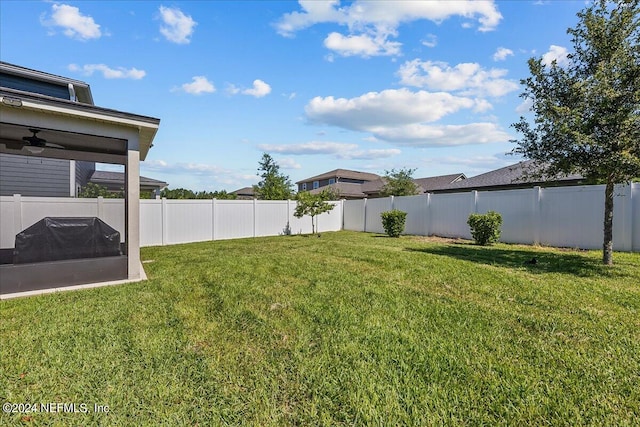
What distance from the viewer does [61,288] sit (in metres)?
5.11

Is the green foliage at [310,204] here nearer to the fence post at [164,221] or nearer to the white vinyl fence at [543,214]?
the white vinyl fence at [543,214]

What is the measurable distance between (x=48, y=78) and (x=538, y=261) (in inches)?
599

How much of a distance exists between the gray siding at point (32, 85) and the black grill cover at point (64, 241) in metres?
6.06

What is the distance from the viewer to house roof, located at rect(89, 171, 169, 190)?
1549 cm

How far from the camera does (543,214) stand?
9578mm

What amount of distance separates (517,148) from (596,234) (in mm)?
4217

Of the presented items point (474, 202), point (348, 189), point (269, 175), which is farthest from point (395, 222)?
point (269, 175)

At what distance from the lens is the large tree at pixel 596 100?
17.5 feet

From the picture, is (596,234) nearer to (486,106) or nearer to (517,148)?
(517,148)

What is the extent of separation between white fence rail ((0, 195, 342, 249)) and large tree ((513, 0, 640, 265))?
36.3 feet

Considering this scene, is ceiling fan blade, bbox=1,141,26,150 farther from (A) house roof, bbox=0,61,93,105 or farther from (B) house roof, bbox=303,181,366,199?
(B) house roof, bbox=303,181,366,199

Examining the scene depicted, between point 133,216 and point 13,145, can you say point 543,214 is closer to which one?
point 133,216

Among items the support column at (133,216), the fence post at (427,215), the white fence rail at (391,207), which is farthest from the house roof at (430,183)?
the support column at (133,216)

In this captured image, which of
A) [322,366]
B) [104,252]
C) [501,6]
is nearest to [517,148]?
[501,6]
